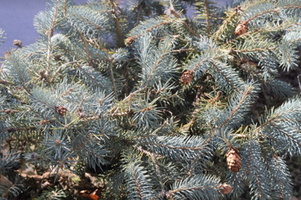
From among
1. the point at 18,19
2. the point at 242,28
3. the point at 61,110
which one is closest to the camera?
the point at 61,110

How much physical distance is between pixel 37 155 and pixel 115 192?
182 mm

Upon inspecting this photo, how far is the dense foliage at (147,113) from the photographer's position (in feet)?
1.50

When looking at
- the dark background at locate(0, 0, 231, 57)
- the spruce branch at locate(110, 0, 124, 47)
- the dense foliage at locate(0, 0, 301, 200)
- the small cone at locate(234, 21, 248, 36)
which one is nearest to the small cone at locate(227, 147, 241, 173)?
the dense foliage at locate(0, 0, 301, 200)

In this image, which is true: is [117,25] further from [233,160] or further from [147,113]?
[233,160]

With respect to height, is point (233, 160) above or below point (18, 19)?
below

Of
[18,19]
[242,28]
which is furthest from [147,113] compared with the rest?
[18,19]

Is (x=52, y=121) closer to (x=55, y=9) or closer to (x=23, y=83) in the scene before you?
(x=23, y=83)

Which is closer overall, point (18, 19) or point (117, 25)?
point (117, 25)

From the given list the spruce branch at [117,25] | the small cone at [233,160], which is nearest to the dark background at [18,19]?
the spruce branch at [117,25]

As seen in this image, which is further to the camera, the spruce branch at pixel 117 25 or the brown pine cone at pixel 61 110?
the spruce branch at pixel 117 25

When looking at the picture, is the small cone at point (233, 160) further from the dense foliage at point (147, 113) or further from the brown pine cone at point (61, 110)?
the brown pine cone at point (61, 110)

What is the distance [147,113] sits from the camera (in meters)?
0.47

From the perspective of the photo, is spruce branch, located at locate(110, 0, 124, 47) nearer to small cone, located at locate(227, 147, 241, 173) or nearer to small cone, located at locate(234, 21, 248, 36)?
small cone, located at locate(234, 21, 248, 36)

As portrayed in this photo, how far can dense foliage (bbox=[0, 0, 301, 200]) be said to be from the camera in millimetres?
456
